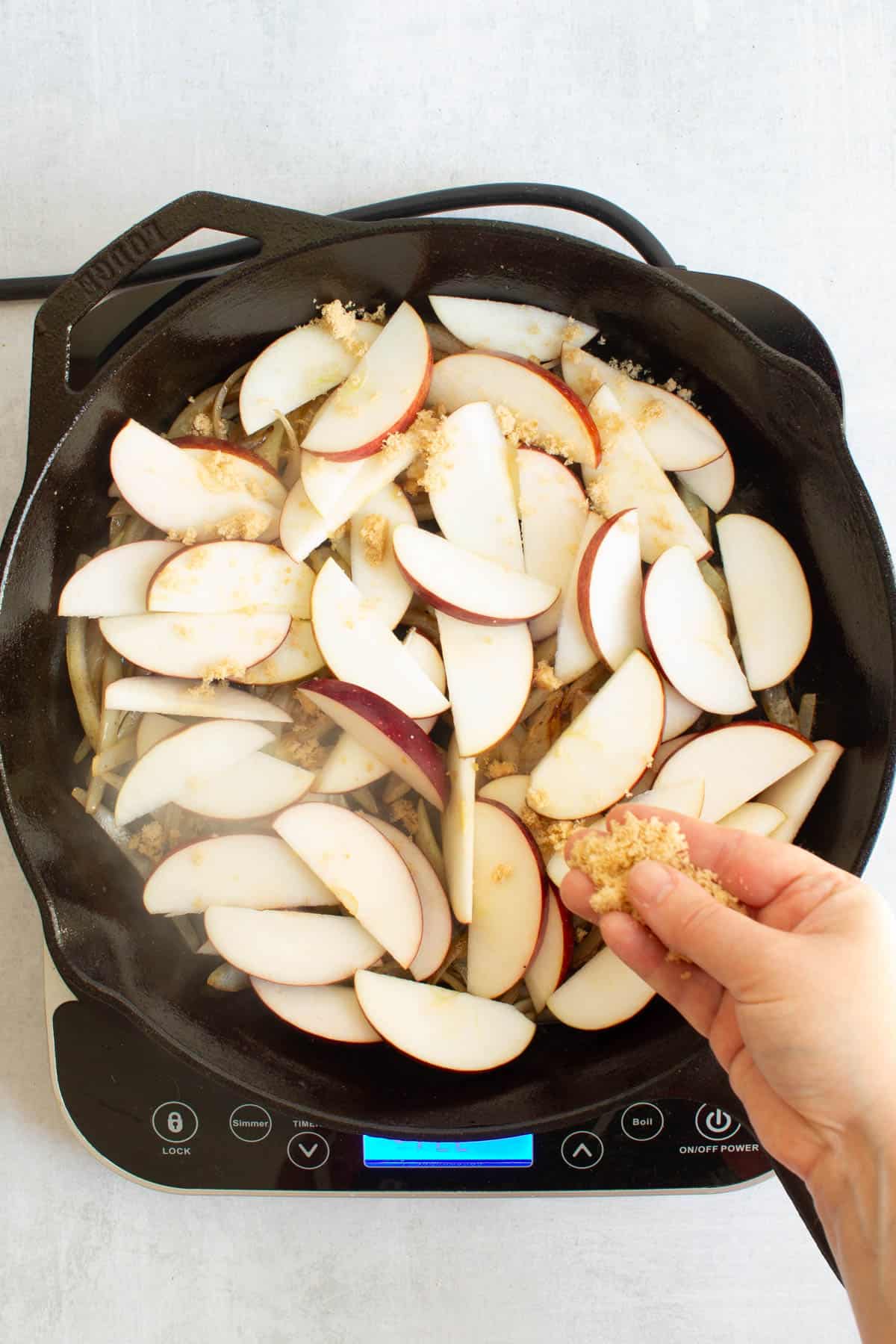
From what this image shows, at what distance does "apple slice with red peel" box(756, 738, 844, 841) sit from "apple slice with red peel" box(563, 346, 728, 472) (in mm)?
350

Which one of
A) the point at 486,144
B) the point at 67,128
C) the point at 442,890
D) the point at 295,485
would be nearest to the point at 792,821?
the point at 442,890

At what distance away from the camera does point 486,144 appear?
4.00ft

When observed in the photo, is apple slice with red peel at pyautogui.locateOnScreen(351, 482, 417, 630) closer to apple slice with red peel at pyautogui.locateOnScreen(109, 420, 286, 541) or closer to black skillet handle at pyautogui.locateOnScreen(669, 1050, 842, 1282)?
apple slice with red peel at pyautogui.locateOnScreen(109, 420, 286, 541)

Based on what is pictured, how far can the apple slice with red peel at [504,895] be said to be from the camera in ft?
3.43

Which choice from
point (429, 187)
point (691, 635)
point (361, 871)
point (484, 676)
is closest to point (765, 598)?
point (691, 635)

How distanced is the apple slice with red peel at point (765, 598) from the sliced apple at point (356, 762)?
355mm

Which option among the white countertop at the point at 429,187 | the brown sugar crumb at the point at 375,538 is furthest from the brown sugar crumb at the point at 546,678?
the white countertop at the point at 429,187

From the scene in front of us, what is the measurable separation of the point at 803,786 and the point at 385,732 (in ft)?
1.49

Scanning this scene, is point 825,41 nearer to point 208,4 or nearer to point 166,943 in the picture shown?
point 208,4

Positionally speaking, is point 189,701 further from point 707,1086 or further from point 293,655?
point 707,1086

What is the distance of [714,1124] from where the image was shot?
3.69 ft

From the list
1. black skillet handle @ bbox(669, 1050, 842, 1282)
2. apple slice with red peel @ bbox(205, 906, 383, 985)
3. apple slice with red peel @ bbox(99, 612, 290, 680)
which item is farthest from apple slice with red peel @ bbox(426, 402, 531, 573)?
black skillet handle @ bbox(669, 1050, 842, 1282)

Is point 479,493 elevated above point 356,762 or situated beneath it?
elevated above

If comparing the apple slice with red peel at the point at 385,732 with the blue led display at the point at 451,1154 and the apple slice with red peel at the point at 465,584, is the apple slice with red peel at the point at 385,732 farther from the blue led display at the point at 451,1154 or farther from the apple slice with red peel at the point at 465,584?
the blue led display at the point at 451,1154
